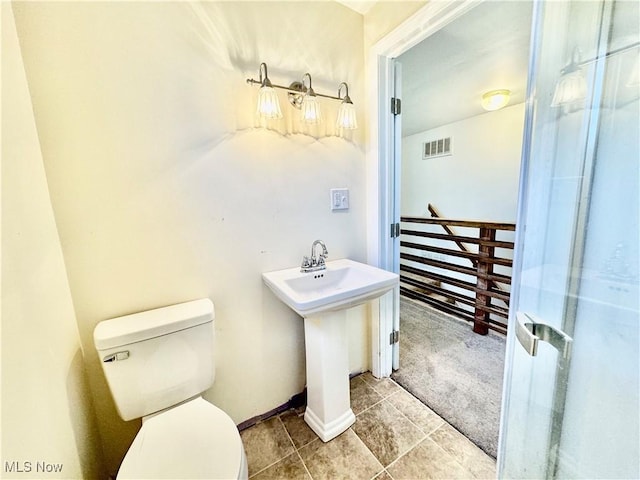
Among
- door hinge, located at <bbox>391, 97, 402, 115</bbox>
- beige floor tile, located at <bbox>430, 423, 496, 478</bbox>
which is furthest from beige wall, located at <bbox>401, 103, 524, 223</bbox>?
beige floor tile, located at <bbox>430, 423, 496, 478</bbox>

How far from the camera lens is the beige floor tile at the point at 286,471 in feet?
3.77

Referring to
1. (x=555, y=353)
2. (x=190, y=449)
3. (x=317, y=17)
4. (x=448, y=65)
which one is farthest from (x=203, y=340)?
(x=448, y=65)

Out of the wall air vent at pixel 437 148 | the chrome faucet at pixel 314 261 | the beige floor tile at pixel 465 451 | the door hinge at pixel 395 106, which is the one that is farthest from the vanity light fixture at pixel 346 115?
the wall air vent at pixel 437 148

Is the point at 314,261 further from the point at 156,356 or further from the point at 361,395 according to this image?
the point at 361,395

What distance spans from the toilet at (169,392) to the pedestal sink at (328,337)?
43 cm

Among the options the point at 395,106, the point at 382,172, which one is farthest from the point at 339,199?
the point at 395,106

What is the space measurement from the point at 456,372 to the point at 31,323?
222 cm

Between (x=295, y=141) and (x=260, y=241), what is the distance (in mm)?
559

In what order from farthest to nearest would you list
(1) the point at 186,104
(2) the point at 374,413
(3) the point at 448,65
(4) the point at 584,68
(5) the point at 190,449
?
(3) the point at 448,65, (2) the point at 374,413, (1) the point at 186,104, (5) the point at 190,449, (4) the point at 584,68

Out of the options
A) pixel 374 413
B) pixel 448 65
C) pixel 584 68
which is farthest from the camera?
pixel 448 65

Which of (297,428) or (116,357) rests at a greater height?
(116,357)

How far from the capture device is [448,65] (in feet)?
6.27

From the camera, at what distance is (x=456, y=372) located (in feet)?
5.95

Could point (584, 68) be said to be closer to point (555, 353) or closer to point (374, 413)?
point (555, 353)
